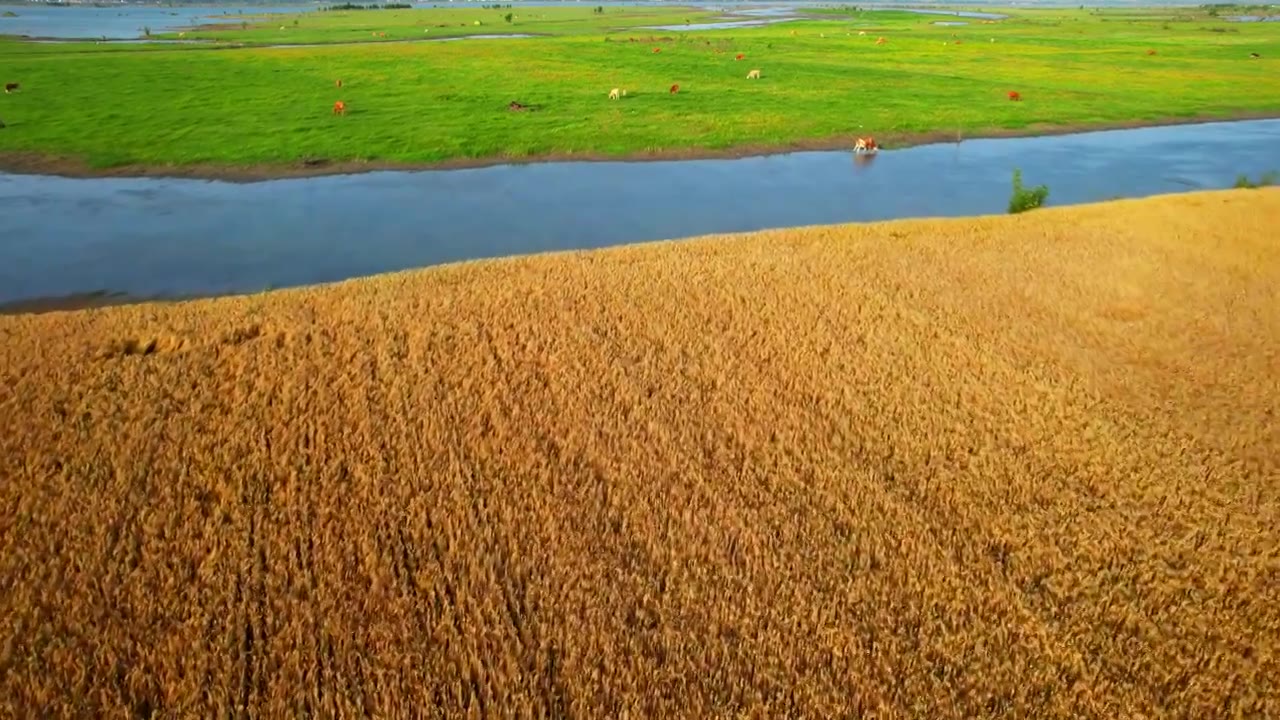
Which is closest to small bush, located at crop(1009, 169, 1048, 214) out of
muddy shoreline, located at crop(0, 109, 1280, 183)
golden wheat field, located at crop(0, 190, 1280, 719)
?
golden wheat field, located at crop(0, 190, 1280, 719)

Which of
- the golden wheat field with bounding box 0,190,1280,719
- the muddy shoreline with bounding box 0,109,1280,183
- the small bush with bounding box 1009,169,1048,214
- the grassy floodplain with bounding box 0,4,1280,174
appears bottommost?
the golden wheat field with bounding box 0,190,1280,719

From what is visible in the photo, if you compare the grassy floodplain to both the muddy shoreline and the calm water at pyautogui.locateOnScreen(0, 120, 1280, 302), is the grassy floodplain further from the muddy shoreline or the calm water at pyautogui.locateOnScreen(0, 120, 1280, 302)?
the calm water at pyautogui.locateOnScreen(0, 120, 1280, 302)

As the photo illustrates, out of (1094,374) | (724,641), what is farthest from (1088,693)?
(1094,374)

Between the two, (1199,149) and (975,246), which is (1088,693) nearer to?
(975,246)

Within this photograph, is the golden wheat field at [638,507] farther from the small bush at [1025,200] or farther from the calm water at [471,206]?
the small bush at [1025,200]

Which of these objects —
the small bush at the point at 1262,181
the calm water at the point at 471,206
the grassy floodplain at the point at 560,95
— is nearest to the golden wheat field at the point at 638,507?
the calm water at the point at 471,206

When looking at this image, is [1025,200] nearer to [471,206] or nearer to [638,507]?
[471,206]
